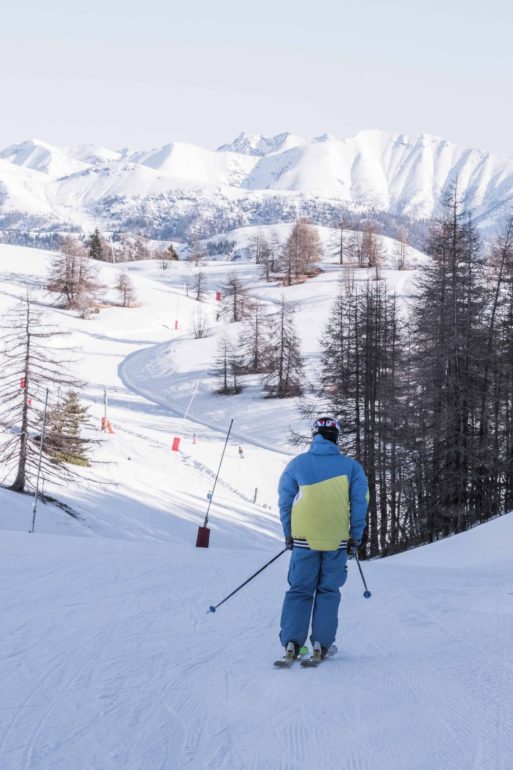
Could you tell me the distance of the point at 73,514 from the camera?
79.6 ft

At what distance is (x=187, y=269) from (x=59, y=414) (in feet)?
326

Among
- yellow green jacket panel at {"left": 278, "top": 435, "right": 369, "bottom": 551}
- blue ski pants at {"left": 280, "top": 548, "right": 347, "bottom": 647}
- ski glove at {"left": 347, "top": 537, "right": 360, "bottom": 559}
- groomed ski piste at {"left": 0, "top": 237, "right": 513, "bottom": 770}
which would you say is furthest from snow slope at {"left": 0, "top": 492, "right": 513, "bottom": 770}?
yellow green jacket panel at {"left": 278, "top": 435, "right": 369, "bottom": 551}

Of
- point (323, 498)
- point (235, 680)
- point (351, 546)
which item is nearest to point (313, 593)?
point (351, 546)

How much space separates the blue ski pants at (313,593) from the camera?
5906 millimetres

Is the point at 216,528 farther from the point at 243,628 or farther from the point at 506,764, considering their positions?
the point at 506,764

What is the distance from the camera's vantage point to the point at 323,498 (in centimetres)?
591

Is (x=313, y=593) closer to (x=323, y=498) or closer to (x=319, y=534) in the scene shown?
(x=319, y=534)

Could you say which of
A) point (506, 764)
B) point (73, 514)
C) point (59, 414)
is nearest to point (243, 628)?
point (506, 764)

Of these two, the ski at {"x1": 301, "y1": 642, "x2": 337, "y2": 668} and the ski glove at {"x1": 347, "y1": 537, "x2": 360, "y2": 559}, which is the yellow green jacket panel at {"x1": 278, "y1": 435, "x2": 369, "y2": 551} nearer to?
the ski glove at {"x1": 347, "y1": 537, "x2": 360, "y2": 559}

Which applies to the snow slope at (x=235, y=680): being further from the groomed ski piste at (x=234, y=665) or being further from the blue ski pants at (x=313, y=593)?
the blue ski pants at (x=313, y=593)

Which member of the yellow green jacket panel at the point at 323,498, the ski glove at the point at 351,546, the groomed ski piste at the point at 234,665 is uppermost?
the yellow green jacket panel at the point at 323,498

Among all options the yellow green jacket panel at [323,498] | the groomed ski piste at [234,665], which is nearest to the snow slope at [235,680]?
the groomed ski piste at [234,665]

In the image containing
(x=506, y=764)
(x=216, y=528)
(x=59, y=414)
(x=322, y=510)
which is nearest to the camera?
(x=506, y=764)

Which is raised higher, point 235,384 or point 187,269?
point 187,269
